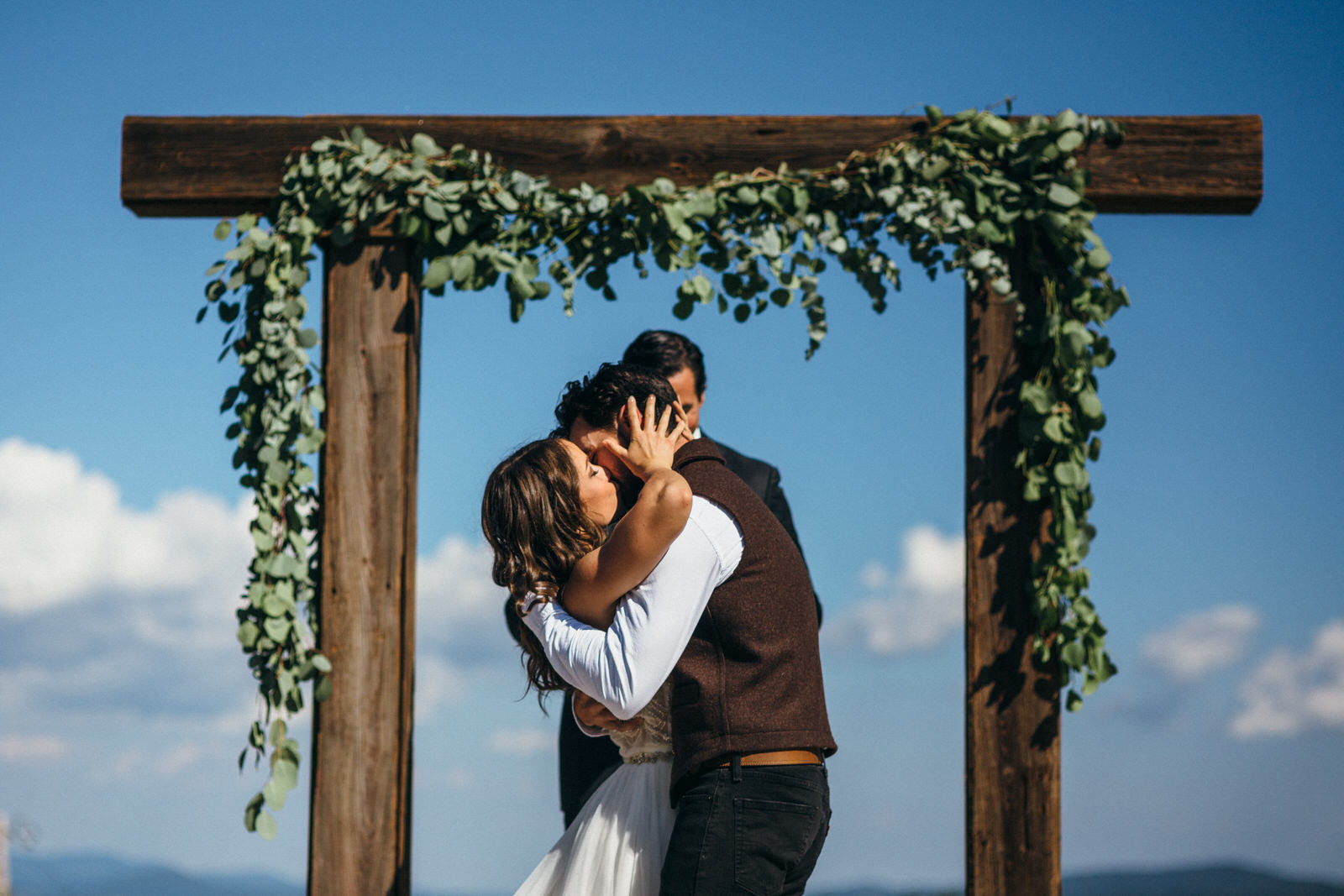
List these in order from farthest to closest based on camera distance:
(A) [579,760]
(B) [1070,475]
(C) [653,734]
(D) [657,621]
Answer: (A) [579,760] < (B) [1070,475] < (C) [653,734] < (D) [657,621]

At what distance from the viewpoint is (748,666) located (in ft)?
6.59

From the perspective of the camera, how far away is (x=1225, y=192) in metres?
2.70

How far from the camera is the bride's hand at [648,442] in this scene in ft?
6.79

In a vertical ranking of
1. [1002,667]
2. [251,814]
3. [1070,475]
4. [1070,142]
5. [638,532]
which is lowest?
[251,814]

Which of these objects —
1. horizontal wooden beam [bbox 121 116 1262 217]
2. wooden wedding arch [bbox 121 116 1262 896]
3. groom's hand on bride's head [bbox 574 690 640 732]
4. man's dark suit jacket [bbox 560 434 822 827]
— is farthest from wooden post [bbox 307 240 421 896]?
groom's hand on bride's head [bbox 574 690 640 732]

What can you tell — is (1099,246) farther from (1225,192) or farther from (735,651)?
(735,651)

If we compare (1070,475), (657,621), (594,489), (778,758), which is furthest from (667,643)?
(1070,475)

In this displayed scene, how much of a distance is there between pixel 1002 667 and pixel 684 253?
47.9 inches

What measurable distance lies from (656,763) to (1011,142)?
1.64m

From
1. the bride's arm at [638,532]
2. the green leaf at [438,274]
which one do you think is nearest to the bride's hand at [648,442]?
the bride's arm at [638,532]

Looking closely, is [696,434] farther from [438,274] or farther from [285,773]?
[285,773]

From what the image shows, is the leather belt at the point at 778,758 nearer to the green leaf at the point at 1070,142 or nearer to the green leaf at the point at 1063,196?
the green leaf at the point at 1063,196

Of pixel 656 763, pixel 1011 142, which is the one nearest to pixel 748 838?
pixel 656 763

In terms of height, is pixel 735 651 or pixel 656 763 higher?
pixel 735 651
